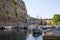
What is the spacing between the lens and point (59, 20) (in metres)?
105

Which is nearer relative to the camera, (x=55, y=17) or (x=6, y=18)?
(x=6, y=18)

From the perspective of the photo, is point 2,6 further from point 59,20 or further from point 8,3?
point 59,20

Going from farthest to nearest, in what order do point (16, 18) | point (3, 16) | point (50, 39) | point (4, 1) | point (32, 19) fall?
point (32, 19)
point (16, 18)
point (4, 1)
point (3, 16)
point (50, 39)

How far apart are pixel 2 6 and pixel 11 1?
12496 millimetres

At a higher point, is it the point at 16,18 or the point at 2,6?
the point at 2,6

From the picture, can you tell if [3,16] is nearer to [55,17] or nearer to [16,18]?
[16,18]

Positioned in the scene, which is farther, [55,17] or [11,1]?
[55,17]

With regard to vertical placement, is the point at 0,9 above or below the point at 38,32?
above

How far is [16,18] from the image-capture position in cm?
8919

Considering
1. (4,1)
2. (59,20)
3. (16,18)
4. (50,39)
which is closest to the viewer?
(50,39)

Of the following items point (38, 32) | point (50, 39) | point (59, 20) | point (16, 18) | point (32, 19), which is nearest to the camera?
point (50, 39)

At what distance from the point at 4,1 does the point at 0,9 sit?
7.60 meters

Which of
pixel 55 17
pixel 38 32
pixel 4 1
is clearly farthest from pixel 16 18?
pixel 38 32

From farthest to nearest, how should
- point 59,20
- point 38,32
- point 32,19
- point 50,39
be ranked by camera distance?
point 32,19 < point 59,20 < point 38,32 < point 50,39
